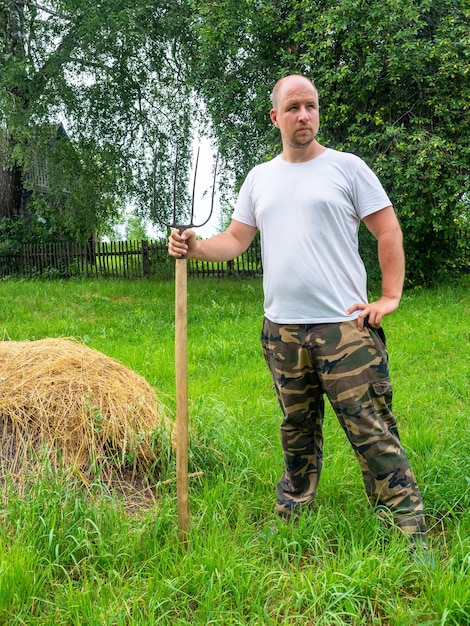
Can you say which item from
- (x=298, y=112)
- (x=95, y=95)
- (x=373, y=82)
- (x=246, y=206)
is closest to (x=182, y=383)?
(x=246, y=206)

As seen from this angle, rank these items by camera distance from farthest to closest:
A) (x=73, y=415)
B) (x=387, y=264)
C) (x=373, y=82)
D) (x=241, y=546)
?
(x=373, y=82), (x=73, y=415), (x=241, y=546), (x=387, y=264)

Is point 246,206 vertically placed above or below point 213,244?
above

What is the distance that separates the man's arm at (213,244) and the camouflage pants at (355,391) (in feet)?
1.33

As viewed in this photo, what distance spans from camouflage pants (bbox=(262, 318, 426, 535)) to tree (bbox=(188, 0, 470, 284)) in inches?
324

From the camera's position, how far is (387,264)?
2.56 meters

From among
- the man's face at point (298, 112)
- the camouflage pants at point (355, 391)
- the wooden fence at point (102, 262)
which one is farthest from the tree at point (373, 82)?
the camouflage pants at point (355, 391)

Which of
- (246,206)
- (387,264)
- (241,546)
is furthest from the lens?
(246,206)

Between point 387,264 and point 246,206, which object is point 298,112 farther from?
point 387,264

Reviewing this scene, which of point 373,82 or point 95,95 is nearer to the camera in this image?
point 373,82

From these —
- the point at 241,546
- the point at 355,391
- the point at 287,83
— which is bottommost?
the point at 241,546

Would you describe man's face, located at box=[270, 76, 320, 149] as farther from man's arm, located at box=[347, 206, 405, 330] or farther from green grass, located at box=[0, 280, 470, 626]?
green grass, located at box=[0, 280, 470, 626]

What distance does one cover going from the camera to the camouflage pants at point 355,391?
8.29 feet

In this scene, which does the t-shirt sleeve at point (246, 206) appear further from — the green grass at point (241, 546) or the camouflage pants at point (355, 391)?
the green grass at point (241, 546)

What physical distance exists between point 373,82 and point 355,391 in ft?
30.5
